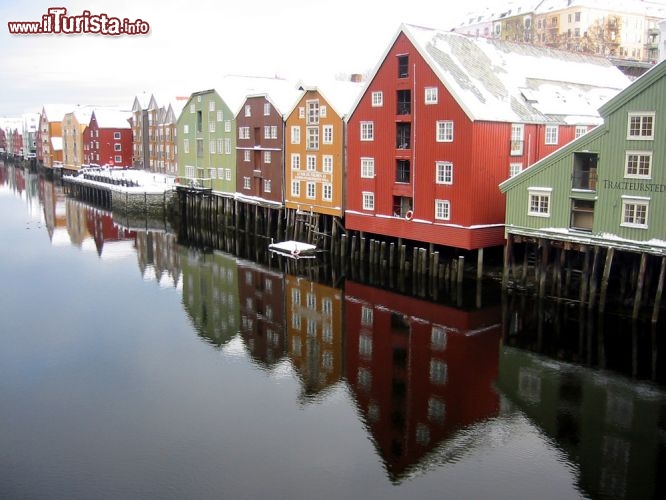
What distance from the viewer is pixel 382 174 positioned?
3944 cm

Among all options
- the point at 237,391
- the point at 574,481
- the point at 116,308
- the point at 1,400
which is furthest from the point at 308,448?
the point at 116,308

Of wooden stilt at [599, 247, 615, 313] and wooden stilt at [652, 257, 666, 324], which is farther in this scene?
wooden stilt at [599, 247, 615, 313]

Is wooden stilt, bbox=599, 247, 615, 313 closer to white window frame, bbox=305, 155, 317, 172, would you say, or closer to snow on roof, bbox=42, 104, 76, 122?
white window frame, bbox=305, 155, 317, 172

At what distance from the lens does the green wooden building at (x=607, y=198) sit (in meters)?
27.0

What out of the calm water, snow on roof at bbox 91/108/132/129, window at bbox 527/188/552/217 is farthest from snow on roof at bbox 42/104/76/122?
window at bbox 527/188/552/217

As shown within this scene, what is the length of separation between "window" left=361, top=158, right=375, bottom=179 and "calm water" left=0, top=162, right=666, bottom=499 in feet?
25.0

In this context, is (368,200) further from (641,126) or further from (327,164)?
(641,126)

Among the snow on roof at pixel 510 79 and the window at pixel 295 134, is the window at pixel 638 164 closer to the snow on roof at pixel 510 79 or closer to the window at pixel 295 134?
the snow on roof at pixel 510 79

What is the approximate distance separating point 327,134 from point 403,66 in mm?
9103

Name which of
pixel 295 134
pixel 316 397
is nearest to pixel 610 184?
pixel 316 397

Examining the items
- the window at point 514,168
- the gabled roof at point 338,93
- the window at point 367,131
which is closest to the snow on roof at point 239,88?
the gabled roof at point 338,93

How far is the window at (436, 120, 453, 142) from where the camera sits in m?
34.8

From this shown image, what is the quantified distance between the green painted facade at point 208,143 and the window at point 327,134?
1563 cm

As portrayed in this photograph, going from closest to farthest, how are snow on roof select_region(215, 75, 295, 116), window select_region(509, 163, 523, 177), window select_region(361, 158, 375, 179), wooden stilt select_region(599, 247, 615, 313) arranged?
wooden stilt select_region(599, 247, 615, 313)
window select_region(509, 163, 523, 177)
window select_region(361, 158, 375, 179)
snow on roof select_region(215, 75, 295, 116)
